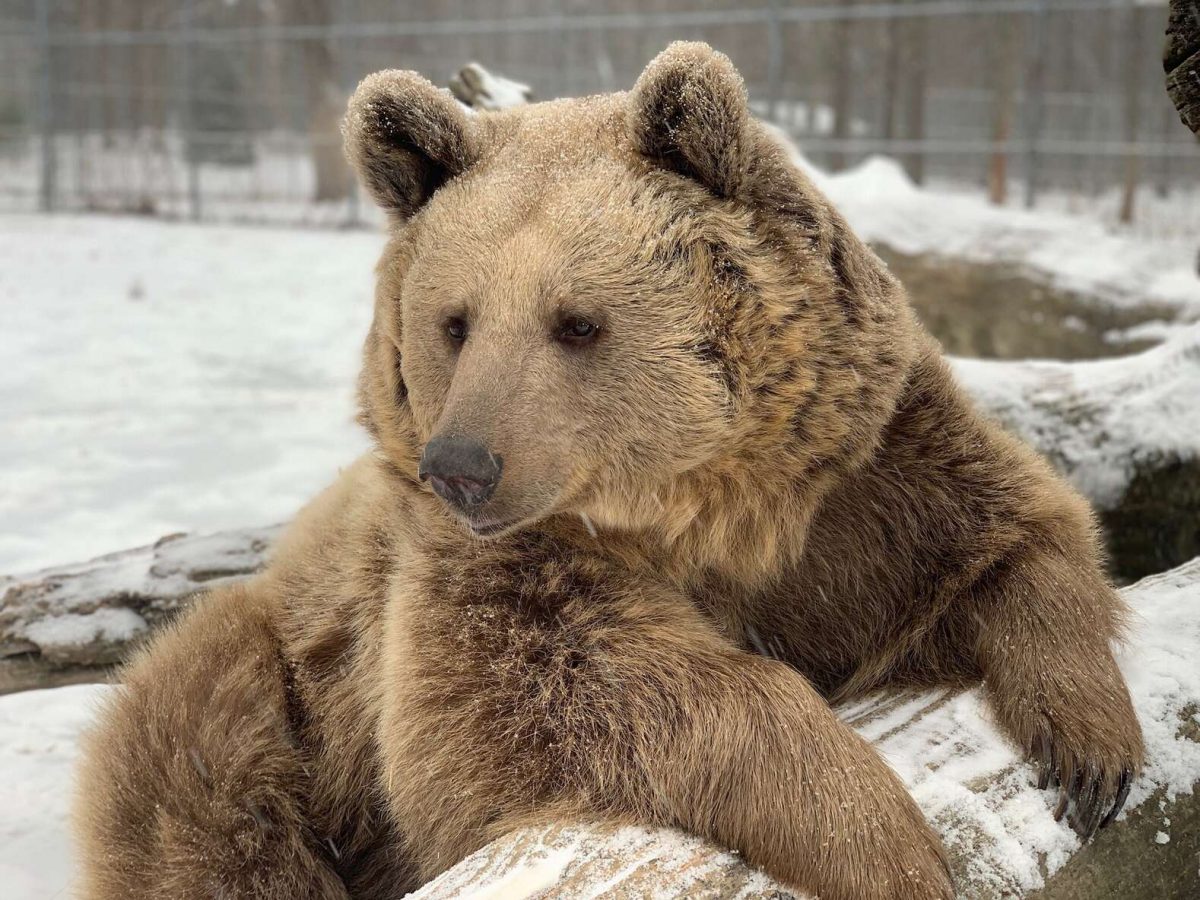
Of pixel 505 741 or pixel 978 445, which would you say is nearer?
pixel 505 741

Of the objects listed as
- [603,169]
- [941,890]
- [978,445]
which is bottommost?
→ [941,890]

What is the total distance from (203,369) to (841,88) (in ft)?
27.9

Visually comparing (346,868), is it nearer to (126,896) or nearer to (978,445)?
(126,896)

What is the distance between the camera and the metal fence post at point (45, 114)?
18.6 m

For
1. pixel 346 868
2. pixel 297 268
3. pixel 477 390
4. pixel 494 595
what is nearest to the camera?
pixel 477 390

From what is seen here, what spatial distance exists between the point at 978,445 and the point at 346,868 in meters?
1.86

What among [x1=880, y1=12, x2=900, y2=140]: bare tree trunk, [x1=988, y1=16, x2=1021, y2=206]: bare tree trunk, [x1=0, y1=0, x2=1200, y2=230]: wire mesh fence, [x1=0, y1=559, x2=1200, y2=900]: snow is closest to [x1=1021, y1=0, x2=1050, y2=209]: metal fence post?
[x1=0, y1=0, x2=1200, y2=230]: wire mesh fence

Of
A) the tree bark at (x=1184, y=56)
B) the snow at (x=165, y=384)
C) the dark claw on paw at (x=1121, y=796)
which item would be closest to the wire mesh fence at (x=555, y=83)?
the snow at (x=165, y=384)

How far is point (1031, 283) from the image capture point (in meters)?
7.41

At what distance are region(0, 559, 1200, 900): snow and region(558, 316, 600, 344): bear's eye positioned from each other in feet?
3.02

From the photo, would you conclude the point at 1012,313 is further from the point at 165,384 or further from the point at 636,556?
the point at 165,384

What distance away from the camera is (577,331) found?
237cm

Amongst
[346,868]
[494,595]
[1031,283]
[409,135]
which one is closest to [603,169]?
[409,135]

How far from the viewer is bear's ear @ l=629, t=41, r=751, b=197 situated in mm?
2336
